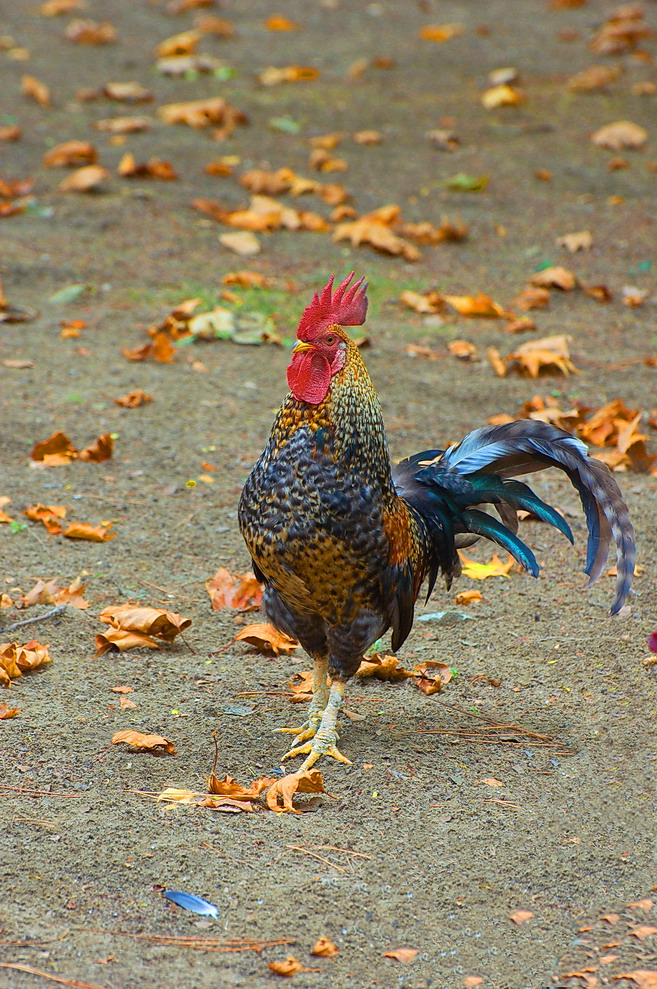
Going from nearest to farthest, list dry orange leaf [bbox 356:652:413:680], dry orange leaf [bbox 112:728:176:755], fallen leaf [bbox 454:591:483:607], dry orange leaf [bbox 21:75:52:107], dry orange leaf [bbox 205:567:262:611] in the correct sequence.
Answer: dry orange leaf [bbox 112:728:176:755]
dry orange leaf [bbox 356:652:413:680]
dry orange leaf [bbox 205:567:262:611]
fallen leaf [bbox 454:591:483:607]
dry orange leaf [bbox 21:75:52:107]

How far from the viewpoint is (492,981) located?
262 cm

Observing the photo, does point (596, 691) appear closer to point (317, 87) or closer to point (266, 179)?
point (266, 179)

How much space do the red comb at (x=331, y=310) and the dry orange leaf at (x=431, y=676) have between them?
1.41 meters

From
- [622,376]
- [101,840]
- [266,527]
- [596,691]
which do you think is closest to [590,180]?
[622,376]

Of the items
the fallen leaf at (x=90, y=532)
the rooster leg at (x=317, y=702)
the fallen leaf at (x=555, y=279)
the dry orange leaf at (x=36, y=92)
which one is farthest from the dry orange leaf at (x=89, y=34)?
the rooster leg at (x=317, y=702)

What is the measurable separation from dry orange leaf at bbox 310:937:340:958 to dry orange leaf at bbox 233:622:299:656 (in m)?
1.60

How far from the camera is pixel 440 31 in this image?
12.7m

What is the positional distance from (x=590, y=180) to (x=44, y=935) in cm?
834

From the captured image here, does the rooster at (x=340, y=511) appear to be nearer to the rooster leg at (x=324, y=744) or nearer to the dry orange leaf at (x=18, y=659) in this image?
the rooster leg at (x=324, y=744)

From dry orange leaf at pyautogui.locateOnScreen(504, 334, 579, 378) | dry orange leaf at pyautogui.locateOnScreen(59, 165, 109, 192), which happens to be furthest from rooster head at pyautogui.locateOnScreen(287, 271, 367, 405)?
dry orange leaf at pyautogui.locateOnScreen(59, 165, 109, 192)

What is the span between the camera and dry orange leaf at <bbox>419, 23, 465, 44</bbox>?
41.1ft

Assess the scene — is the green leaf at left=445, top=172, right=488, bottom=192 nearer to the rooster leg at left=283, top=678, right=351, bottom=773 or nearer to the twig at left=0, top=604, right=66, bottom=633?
the twig at left=0, top=604, right=66, bottom=633

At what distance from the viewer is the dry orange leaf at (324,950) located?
265 centimetres

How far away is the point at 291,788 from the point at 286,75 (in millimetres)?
9468
